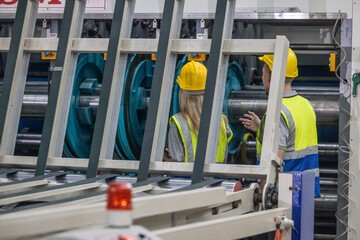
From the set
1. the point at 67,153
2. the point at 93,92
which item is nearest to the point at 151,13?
the point at 93,92

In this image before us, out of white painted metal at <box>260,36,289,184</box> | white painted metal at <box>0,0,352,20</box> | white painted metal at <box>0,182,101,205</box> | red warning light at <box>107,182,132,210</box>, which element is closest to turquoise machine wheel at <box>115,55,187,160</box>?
white painted metal at <box>0,0,352,20</box>

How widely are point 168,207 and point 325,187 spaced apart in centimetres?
315

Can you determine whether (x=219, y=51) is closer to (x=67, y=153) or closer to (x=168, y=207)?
(x=168, y=207)

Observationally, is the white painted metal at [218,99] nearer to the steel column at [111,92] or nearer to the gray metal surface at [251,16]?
the steel column at [111,92]

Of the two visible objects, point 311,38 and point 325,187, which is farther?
point 311,38

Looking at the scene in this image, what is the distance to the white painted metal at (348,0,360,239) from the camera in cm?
423

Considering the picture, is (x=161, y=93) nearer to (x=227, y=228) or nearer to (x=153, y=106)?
(x=153, y=106)

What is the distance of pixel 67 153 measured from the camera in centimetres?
418

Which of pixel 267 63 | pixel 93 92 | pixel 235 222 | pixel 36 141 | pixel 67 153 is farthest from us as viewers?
pixel 36 141

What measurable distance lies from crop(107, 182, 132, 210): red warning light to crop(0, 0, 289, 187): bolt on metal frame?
1630 millimetres

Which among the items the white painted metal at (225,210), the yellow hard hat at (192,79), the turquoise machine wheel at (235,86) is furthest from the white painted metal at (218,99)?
the turquoise machine wheel at (235,86)

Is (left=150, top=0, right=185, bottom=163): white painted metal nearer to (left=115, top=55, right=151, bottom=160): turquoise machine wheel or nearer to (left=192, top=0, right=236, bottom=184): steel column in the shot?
(left=192, top=0, right=236, bottom=184): steel column

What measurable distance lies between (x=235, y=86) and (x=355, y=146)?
3.30ft

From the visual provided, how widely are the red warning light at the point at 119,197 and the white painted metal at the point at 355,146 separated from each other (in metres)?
3.30
